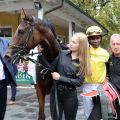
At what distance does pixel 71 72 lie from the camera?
16.0 ft

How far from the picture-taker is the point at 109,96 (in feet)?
14.7

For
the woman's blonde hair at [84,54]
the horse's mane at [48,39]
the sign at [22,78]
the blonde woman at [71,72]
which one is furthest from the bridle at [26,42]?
the sign at [22,78]

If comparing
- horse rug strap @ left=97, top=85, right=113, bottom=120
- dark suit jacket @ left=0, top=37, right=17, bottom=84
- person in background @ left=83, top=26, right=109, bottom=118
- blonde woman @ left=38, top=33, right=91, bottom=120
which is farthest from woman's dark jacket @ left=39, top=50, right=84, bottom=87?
dark suit jacket @ left=0, top=37, right=17, bottom=84

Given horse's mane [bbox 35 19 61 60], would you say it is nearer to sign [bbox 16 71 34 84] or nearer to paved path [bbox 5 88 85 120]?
paved path [bbox 5 88 85 120]

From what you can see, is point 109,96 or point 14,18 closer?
point 109,96

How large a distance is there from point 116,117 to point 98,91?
0.38m

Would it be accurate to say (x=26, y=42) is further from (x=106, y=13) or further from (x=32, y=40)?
(x=106, y=13)

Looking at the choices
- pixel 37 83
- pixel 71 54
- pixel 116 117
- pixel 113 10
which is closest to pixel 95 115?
pixel 116 117

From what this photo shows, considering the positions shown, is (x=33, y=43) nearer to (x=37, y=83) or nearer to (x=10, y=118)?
(x=37, y=83)

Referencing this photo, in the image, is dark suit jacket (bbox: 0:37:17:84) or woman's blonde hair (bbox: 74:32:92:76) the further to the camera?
dark suit jacket (bbox: 0:37:17:84)

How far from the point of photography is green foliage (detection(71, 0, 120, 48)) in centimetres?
2945

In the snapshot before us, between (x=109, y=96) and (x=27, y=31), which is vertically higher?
(x=27, y=31)

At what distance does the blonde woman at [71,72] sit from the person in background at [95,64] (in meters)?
0.23

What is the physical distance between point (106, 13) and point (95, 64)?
26374mm
